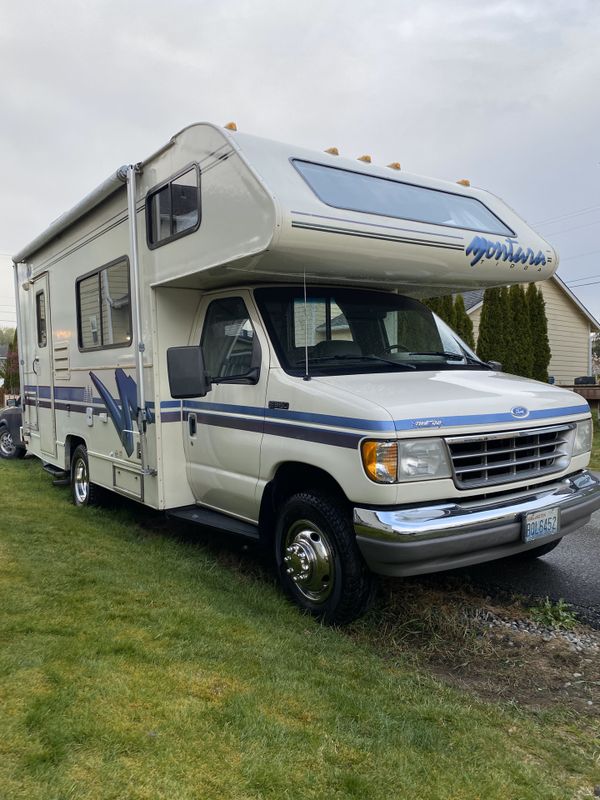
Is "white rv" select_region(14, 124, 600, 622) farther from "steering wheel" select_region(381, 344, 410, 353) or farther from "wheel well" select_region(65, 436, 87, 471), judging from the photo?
"wheel well" select_region(65, 436, 87, 471)

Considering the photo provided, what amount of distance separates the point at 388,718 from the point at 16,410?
10.4m

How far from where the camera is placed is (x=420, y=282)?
5.36 metres

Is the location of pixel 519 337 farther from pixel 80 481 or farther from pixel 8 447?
pixel 80 481

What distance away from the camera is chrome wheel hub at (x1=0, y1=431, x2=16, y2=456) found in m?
11.5

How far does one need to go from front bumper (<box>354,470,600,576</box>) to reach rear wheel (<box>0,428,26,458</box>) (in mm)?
9288

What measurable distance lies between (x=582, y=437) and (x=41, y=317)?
20.9 feet

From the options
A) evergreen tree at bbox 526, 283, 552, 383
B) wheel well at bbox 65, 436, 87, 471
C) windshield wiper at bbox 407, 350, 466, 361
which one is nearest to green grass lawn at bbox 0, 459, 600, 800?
windshield wiper at bbox 407, 350, 466, 361

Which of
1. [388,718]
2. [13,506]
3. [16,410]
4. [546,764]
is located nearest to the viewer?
[546,764]

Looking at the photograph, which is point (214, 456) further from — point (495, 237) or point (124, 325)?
point (495, 237)

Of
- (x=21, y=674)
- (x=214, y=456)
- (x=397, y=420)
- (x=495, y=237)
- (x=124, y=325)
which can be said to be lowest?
(x=21, y=674)

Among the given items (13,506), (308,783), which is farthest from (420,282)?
(13,506)

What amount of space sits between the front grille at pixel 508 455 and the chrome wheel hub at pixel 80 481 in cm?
478

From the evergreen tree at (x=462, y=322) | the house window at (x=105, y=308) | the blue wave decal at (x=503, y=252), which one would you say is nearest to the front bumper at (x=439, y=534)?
the blue wave decal at (x=503, y=252)

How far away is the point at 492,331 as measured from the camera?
17.4m
